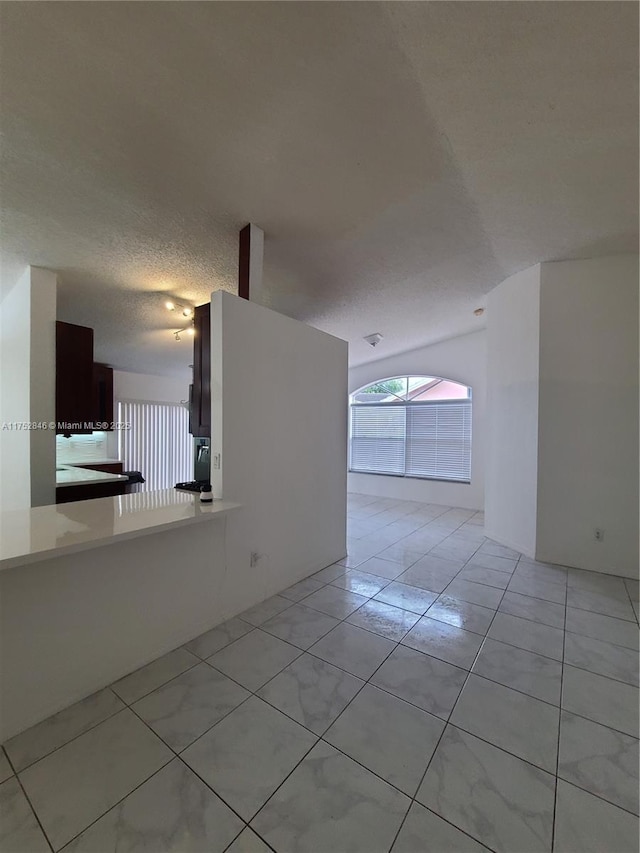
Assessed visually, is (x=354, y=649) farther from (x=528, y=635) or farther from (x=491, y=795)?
(x=528, y=635)

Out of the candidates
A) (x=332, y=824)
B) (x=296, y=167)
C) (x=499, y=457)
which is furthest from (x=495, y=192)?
(x=332, y=824)

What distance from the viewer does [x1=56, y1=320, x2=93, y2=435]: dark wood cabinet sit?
294 centimetres

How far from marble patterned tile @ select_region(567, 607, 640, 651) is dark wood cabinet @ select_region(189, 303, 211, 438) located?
9.71 ft

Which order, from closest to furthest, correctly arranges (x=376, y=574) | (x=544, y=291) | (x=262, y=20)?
(x=262, y=20), (x=376, y=574), (x=544, y=291)

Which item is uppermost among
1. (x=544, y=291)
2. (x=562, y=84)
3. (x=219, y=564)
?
(x=562, y=84)

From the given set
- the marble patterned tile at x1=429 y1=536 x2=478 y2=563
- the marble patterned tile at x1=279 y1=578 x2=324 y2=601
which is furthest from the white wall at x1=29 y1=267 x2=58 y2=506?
the marble patterned tile at x1=429 y1=536 x2=478 y2=563

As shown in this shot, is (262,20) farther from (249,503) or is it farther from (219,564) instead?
(219,564)

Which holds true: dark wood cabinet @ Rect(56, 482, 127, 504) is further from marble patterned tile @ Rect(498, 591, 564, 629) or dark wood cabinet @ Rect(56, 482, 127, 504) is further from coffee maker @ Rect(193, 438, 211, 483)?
marble patterned tile @ Rect(498, 591, 564, 629)

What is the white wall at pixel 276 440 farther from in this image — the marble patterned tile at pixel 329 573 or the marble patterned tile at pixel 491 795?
the marble patterned tile at pixel 491 795

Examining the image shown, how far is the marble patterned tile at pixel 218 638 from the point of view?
2004mm

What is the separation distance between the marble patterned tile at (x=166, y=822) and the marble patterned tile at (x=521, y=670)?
1410 millimetres

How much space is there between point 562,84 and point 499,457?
326cm

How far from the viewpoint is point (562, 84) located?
1534mm

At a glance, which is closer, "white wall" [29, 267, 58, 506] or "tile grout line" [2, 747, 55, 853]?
"tile grout line" [2, 747, 55, 853]
